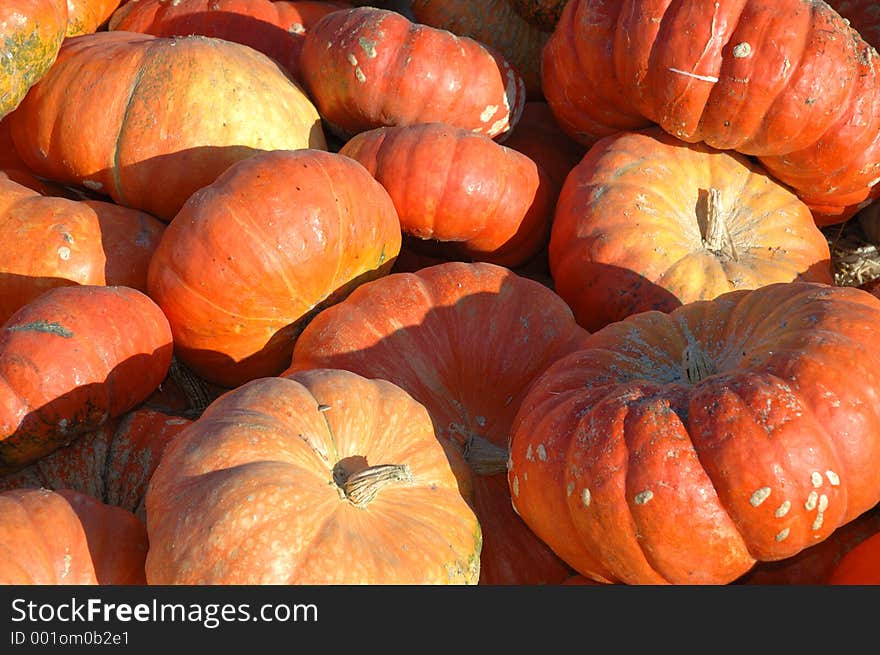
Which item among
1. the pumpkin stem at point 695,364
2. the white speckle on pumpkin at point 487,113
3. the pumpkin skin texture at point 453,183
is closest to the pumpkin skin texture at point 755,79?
the white speckle on pumpkin at point 487,113

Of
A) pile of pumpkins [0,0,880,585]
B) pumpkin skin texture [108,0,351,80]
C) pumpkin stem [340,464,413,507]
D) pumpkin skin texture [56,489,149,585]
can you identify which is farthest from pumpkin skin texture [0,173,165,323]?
pumpkin stem [340,464,413,507]

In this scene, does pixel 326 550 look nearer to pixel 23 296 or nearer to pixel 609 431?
pixel 609 431

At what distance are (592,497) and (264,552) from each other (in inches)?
29.7

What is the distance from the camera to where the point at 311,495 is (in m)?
2.11

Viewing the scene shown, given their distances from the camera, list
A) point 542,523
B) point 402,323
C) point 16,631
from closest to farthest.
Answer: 1. point 16,631
2. point 542,523
3. point 402,323

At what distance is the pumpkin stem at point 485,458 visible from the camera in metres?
2.72

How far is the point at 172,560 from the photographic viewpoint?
2002 millimetres

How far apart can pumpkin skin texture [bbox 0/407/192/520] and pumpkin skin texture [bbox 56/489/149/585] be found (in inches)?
11.9

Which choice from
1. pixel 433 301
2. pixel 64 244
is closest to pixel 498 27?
pixel 433 301

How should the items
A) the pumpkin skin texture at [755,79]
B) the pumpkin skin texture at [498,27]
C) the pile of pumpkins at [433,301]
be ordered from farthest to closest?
the pumpkin skin texture at [498,27]
the pumpkin skin texture at [755,79]
the pile of pumpkins at [433,301]

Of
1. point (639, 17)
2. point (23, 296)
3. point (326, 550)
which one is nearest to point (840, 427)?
point (326, 550)

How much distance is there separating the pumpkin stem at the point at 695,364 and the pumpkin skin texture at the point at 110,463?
152 centimetres

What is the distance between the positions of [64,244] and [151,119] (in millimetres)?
564

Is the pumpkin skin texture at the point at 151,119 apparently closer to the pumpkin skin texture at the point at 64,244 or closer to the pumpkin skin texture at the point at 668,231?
the pumpkin skin texture at the point at 64,244
